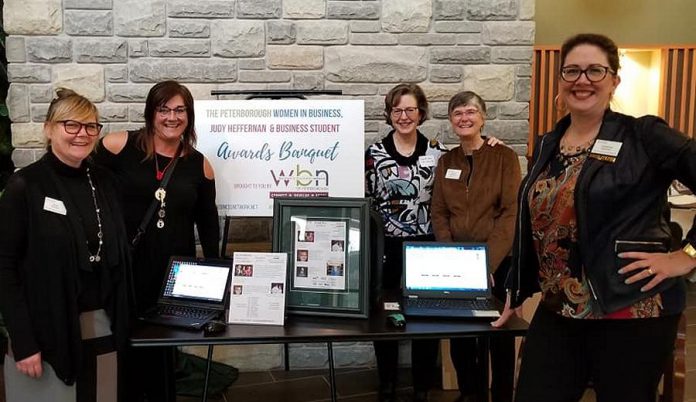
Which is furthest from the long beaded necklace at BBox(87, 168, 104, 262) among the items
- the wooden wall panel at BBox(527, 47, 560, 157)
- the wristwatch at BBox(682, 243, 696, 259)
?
the wooden wall panel at BBox(527, 47, 560, 157)

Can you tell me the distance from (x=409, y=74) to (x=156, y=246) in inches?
67.3

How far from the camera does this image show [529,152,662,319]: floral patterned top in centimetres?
147

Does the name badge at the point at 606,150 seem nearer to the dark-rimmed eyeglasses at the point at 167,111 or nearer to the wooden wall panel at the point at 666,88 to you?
the dark-rimmed eyeglasses at the point at 167,111

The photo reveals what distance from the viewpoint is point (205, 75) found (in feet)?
10.5

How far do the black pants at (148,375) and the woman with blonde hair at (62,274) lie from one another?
335mm

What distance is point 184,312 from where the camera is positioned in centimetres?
198

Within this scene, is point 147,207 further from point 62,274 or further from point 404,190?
point 404,190

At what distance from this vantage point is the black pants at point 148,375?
2.13 m

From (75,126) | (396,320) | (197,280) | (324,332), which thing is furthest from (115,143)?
(396,320)

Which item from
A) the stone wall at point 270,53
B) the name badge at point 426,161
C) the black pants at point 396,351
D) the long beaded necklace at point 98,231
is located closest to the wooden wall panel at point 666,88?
the stone wall at point 270,53

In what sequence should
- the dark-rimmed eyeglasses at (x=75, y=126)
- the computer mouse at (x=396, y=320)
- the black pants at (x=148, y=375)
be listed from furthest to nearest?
1. the black pants at (x=148, y=375)
2. the computer mouse at (x=396, y=320)
3. the dark-rimmed eyeglasses at (x=75, y=126)

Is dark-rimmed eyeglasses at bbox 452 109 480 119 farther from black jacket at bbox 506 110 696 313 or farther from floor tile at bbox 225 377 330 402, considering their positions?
floor tile at bbox 225 377 330 402

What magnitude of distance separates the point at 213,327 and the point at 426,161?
51.0 inches

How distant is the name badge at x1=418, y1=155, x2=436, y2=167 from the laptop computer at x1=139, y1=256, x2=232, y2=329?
106 centimetres
